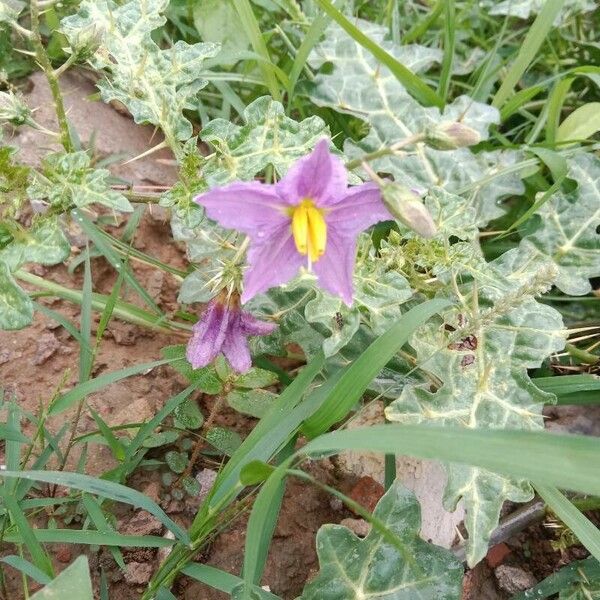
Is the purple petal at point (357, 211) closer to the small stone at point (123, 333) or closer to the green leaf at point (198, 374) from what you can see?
the green leaf at point (198, 374)

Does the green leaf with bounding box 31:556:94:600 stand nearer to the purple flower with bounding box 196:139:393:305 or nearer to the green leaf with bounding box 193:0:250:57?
the purple flower with bounding box 196:139:393:305

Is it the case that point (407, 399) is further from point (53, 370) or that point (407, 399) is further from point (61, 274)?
point (61, 274)

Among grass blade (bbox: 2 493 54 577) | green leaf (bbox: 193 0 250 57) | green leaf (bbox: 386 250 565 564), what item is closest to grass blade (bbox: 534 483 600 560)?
green leaf (bbox: 386 250 565 564)

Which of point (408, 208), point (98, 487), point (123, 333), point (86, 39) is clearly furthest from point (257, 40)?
point (98, 487)

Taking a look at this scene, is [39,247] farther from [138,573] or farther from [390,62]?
[390,62]

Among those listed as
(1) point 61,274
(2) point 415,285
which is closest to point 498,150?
(2) point 415,285

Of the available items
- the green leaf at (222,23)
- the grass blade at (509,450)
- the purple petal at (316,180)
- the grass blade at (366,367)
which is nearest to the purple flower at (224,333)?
the grass blade at (366,367)
